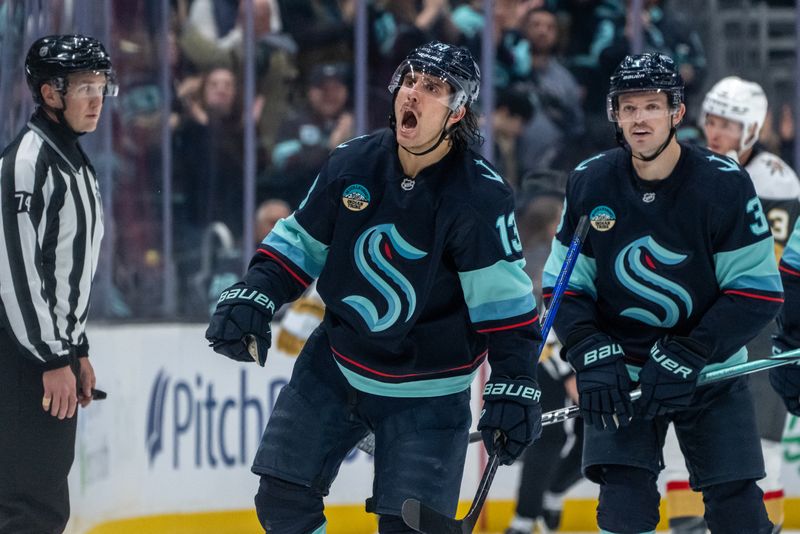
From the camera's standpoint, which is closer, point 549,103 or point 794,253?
point 794,253

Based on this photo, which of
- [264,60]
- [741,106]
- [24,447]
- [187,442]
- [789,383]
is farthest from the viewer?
[264,60]

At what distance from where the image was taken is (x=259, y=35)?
4961mm

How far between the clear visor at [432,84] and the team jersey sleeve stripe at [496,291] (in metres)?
0.32

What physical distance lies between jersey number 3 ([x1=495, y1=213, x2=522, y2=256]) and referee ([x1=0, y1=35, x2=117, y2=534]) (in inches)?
38.2

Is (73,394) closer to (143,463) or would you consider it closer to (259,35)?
(143,463)

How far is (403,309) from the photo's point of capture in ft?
8.70

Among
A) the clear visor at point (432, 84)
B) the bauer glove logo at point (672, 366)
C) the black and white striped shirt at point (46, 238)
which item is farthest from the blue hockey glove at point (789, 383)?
the black and white striped shirt at point (46, 238)

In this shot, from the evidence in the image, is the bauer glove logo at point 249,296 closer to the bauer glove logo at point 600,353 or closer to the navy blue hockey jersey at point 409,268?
the navy blue hockey jersey at point 409,268

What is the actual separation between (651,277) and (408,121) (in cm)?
64

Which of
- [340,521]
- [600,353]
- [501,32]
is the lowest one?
[340,521]

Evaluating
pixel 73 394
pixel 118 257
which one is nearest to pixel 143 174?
pixel 118 257

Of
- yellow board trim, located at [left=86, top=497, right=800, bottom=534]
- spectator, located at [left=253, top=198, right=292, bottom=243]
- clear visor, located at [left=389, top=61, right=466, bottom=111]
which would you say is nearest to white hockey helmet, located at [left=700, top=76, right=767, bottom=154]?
clear visor, located at [left=389, top=61, right=466, bottom=111]

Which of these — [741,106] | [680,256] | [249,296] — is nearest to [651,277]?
[680,256]

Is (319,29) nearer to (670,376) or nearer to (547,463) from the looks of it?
(547,463)
